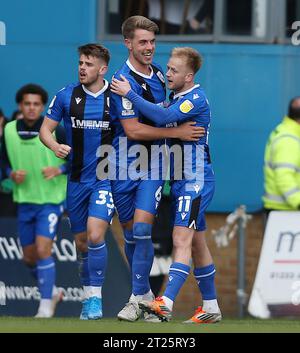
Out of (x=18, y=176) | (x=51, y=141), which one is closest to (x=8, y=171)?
(x=18, y=176)

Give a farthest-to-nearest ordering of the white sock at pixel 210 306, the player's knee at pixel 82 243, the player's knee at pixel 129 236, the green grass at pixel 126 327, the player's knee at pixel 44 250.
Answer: the player's knee at pixel 44 250 < the player's knee at pixel 82 243 < the player's knee at pixel 129 236 < the white sock at pixel 210 306 < the green grass at pixel 126 327

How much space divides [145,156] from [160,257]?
162 inches

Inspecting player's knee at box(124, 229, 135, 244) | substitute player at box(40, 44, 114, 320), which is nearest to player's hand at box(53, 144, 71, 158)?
substitute player at box(40, 44, 114, 320)

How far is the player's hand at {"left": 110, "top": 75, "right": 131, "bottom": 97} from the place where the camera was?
11430 millimetres

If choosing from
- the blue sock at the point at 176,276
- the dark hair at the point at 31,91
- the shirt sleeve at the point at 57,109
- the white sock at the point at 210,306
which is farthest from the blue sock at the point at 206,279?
the dark hair at the point at 31,91

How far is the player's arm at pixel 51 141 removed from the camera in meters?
11.8

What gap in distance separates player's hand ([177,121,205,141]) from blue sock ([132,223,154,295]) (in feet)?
2.52

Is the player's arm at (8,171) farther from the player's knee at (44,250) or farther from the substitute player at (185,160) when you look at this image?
the substitute player at (185,160)

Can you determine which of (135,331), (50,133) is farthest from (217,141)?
(135,331)

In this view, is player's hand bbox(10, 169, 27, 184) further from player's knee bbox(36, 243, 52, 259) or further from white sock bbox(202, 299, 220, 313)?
white sock bbox(202, 299, 220, 313)

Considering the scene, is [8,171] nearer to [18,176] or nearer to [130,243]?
[18,176]

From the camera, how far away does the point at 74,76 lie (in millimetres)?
16141

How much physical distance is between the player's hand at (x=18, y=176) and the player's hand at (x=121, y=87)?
397 centimetres
